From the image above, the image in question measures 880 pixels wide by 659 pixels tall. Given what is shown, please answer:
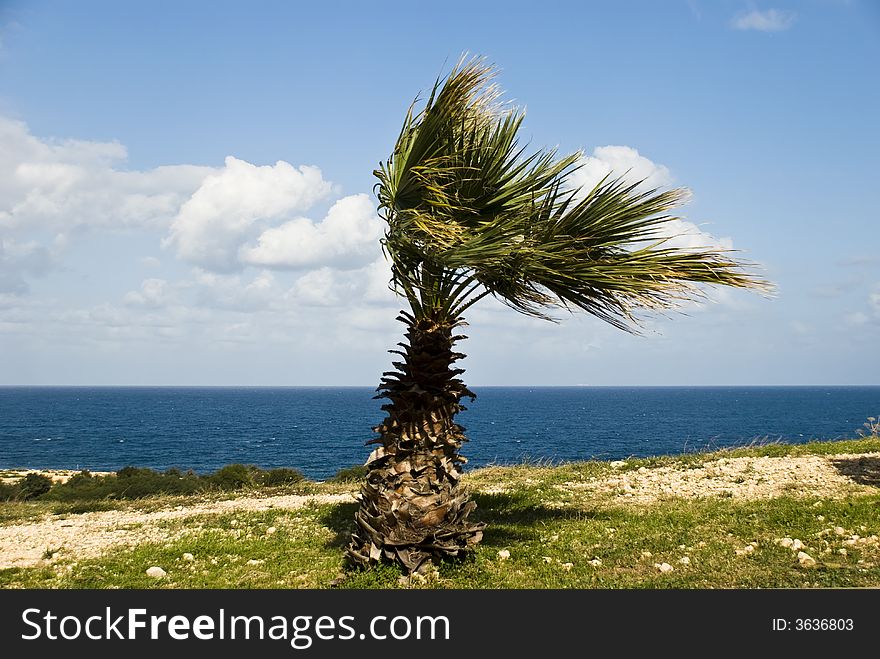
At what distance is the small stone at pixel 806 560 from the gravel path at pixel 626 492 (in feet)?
11.5

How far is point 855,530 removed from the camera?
8.52 meters

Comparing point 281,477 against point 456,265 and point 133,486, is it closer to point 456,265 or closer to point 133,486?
point 133,486

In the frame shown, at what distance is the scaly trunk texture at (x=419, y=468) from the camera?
8.02m

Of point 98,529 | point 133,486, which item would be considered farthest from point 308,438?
point 98,529

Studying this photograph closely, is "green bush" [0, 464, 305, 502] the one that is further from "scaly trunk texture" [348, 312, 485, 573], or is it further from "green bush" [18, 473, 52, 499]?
"scaly trunk texture" [348, 312, 485, 573]

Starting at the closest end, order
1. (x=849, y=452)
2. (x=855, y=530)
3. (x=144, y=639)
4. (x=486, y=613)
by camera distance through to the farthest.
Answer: (x=144, y=639)
(x=486, y=613)
(x=855, y=530)
(x=849, y=452)

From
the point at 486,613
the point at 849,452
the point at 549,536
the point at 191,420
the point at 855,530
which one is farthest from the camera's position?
the point at 191,420

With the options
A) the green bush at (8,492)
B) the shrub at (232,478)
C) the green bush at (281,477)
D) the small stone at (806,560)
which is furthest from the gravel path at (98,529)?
the small stone at (806,560)

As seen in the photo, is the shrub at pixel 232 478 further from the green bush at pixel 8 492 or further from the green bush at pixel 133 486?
the green bush at pixel 8 492

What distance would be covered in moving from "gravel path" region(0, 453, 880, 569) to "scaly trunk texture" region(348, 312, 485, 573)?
4348 millimetres

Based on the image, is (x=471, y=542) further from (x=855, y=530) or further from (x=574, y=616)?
(x=855, y=530)

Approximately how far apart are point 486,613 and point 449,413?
2682mm

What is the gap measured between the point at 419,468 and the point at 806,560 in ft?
14.5

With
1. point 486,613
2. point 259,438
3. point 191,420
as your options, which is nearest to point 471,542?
point 486,613
